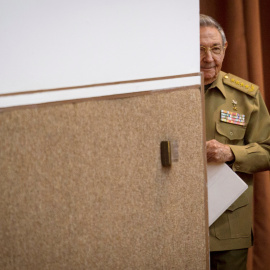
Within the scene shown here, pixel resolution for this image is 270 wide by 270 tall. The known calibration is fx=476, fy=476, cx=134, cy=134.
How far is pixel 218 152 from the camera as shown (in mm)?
1491

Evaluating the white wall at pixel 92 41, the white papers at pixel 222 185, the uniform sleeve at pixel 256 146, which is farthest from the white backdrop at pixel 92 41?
the uniform sleeve at pixel 256 146

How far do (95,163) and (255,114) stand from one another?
2.99 ft

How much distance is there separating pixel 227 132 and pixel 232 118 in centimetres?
6

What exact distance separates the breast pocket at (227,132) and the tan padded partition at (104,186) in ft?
1.96

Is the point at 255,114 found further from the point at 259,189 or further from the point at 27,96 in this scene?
the point at 27,96

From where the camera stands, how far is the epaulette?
1.74 m

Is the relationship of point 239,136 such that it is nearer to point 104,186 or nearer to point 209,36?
point 209,36

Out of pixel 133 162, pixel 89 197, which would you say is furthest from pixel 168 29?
pixel 89 197

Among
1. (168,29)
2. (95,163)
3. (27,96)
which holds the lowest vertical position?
(95,163)

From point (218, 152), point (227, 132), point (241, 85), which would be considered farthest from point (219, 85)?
point (218, 152)

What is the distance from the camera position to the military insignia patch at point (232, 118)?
5.54 feet

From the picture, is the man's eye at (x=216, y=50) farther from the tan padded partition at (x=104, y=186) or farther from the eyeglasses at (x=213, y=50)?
the tan padded partition at (x=104, y=186)

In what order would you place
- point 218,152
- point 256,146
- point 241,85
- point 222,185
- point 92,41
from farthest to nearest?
point 241,85 → point 256,146 → point 218,152 → point 222,185 → point 92,41

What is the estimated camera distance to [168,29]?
105cm
